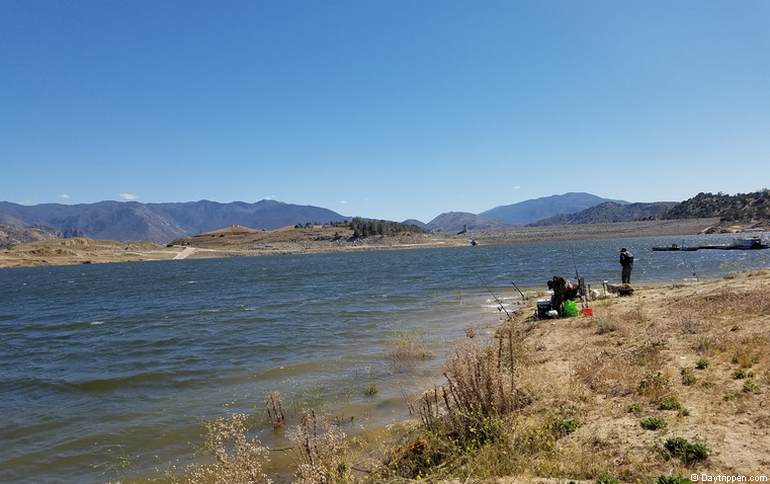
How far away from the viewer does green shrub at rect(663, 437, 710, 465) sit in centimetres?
623

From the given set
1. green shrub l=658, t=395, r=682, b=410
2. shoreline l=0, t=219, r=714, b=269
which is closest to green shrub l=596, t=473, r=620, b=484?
green shrub l=658, t=395, r=682, b=410

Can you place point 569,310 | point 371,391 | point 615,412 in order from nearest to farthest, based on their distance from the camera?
point 615,412, point 371,391, point 569,310

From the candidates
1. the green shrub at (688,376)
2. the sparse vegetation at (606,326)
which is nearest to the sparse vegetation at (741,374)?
the green shrub at (688,376)

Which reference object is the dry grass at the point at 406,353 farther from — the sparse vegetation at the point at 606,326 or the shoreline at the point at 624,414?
the sparse vegetation at the point at 606,326

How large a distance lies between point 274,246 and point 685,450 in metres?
181

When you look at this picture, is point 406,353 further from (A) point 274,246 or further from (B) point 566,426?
(A) point 274,246

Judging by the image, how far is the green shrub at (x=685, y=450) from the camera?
6.23 meters

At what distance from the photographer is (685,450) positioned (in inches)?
252

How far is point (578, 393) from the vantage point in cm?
955

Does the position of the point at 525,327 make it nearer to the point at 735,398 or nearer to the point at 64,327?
the point at 735,398

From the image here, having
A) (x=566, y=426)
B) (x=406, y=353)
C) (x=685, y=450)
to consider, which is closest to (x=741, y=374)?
(x=685, y=450)

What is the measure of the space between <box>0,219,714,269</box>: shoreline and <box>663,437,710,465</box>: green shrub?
164m

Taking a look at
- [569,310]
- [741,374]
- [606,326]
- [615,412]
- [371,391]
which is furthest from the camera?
[569,310]

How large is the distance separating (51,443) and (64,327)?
893 inches
